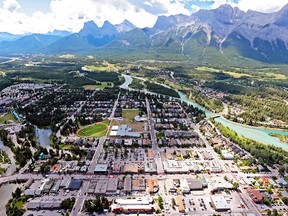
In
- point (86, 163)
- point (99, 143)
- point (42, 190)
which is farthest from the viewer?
point (99, 143)

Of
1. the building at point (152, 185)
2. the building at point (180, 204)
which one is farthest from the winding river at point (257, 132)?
the building at point (152, 185)

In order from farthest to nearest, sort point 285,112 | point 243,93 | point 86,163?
point 243,93 < point 285,112 < point 86,163

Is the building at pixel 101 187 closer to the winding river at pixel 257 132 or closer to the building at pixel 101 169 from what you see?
the building at pixel 101 169

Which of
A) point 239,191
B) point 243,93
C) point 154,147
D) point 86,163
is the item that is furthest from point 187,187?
point 243,93

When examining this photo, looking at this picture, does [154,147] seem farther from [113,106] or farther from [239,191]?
[113,106]

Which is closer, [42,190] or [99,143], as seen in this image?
[42,190]

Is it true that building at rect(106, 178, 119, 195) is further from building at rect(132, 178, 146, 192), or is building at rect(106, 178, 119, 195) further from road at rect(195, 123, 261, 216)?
road at rect(195, 123, 261, 216)
